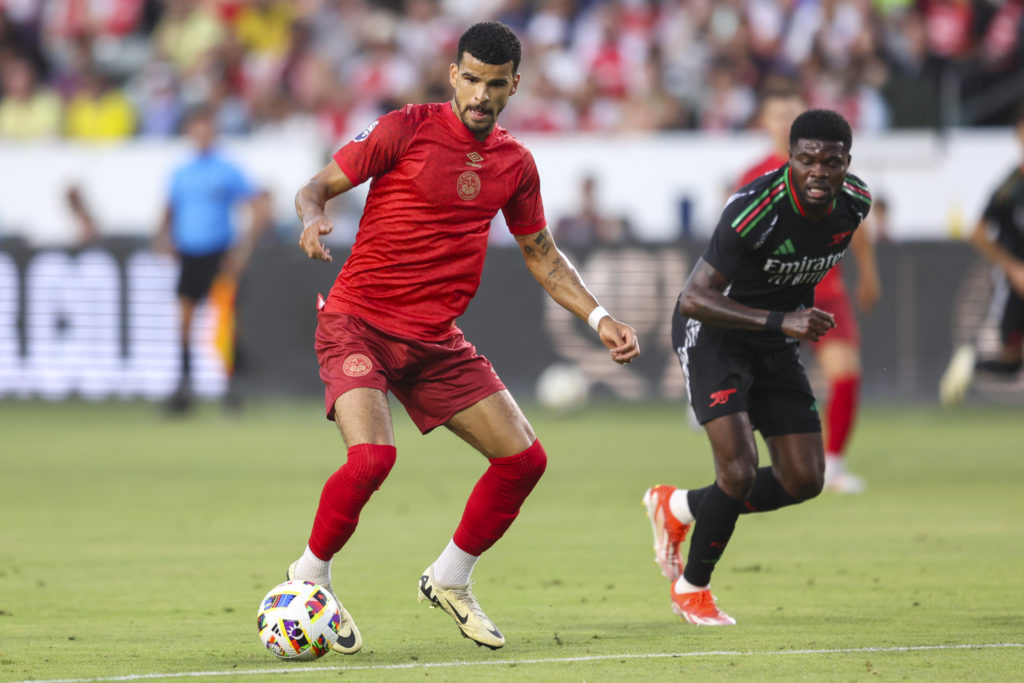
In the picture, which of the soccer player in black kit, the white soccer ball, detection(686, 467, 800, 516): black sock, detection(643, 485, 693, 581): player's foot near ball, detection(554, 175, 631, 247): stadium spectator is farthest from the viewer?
detection(554, 175, 631, 247): stadium spectator

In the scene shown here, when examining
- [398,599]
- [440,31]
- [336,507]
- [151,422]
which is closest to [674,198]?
[440,31]

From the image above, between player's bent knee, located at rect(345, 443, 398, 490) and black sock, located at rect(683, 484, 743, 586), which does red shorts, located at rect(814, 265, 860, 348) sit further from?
player's bent knee, located at rect(345, 443, 398, 490)

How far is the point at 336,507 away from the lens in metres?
5.95

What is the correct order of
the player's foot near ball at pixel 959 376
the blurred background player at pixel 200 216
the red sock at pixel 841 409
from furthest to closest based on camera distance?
the blurred background player at pixel 200 216
the player's foot near ball at pixel 959 376
the red sock at pixel 841 409

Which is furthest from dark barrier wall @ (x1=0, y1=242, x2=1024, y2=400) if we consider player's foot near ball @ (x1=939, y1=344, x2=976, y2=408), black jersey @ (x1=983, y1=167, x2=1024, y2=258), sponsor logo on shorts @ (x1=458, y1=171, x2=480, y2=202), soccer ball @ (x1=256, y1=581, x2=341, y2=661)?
soccer ball @ (x1=256, y1=581, x2=341, y2=661)

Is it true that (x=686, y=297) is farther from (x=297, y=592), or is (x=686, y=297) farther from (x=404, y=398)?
(x=297, y=592)

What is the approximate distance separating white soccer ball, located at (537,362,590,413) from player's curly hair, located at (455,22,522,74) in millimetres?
11038

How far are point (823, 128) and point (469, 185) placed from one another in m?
1.52

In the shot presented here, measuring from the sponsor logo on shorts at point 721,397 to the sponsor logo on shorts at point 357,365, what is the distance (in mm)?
1621

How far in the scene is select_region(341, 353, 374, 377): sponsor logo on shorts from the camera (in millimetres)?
6129

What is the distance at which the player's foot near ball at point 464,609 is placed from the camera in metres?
6.11

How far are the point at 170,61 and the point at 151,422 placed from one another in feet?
24.2

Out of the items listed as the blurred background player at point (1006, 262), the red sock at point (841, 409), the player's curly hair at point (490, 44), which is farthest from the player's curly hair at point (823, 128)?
the blurred background player at point (1006, 262)

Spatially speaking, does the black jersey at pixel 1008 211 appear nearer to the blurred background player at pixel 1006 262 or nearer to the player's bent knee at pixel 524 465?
the blurred background player at pixel 1006 262
